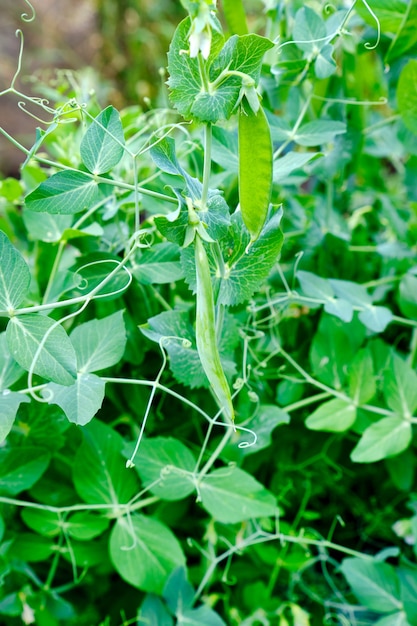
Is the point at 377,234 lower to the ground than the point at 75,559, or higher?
higher

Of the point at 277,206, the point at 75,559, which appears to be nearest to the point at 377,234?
the point at 277,206

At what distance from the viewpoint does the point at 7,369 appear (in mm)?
375

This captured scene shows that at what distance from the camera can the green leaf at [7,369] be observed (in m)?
0.37

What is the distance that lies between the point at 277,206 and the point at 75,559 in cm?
28

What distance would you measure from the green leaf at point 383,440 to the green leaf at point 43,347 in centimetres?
21

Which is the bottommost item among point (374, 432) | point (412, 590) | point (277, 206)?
point (412, 590)

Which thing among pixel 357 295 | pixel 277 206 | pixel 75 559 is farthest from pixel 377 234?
pixel 75 559

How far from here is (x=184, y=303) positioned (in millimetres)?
427

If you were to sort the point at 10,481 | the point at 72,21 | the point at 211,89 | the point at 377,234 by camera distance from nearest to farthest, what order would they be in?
the point at 211,89 < the point at 10,481 < the point at 377,234 < the point at 72,21

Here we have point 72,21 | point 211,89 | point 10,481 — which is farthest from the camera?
point 72,21

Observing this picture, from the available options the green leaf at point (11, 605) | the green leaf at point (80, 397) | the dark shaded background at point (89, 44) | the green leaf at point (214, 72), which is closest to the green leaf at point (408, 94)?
the green leaf at point (214, 72)

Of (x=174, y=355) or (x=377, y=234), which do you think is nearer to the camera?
(x=174, y=355)

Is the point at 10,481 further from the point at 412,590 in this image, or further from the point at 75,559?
the point at 412,590

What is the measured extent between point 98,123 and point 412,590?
1.26ft
